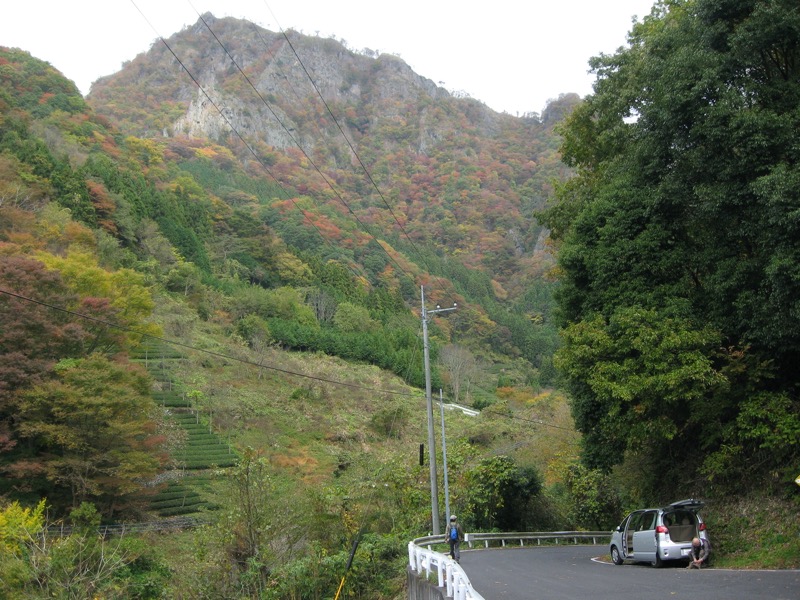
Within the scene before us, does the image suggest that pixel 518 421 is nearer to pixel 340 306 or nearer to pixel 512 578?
pixel 340 306

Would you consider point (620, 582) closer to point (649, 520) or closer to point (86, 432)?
point (649, 520)

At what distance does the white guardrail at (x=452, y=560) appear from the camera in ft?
28.3

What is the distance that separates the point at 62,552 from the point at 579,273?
1663cm

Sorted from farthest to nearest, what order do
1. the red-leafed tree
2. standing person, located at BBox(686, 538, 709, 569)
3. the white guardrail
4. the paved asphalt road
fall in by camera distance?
the red-leafed tree, standing person, located at BBox(686, 538, 709, 569), the paved asphalt road, the white guardrail

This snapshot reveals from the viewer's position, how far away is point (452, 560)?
1088 cm

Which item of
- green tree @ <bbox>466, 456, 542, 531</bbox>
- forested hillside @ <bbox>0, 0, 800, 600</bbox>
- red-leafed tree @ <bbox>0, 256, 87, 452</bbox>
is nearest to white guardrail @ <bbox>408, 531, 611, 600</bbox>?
forested hillside @ <bbox>0, 0, 800, 600</bbox>

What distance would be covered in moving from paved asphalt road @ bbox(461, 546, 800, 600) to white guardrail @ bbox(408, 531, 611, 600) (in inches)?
37.8

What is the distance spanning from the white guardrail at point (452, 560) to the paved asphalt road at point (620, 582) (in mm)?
959

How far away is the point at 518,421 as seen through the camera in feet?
182

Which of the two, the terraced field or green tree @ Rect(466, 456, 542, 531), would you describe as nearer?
green tree @ Rect(466, 456, 542, 531)

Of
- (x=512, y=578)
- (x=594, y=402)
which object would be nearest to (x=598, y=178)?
(x=594, y=402)

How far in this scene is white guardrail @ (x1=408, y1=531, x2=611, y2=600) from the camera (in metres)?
8.64

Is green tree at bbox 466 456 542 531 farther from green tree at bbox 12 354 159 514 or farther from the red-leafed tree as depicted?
the red-leafed tree

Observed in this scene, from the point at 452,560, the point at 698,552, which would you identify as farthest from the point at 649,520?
the point at 452,560
